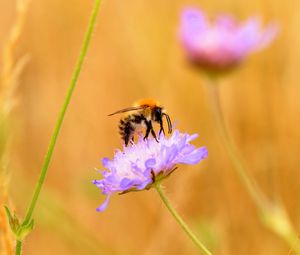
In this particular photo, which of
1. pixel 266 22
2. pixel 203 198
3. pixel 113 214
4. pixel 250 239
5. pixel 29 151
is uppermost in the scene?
pixel 29 151

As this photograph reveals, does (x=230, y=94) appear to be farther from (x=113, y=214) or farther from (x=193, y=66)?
(x=193, y=66)

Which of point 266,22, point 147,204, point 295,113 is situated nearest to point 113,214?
point 147,204

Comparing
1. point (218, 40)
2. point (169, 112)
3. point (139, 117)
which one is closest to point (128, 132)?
point (139, 117)

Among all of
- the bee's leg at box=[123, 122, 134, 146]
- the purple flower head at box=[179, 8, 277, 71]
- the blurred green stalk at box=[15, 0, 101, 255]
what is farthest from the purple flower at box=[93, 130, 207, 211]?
the purple flower head at box=[179, 8, 277, 71]

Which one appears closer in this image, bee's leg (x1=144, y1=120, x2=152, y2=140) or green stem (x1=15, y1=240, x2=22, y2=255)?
green stem (x1=15, y1=240, x2=22, y2=255)

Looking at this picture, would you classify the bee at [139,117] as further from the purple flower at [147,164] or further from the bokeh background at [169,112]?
the bokeh background at [169,112]

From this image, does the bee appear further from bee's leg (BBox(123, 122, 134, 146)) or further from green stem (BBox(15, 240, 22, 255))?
green stem (BBox(15, 240, 22, 255))

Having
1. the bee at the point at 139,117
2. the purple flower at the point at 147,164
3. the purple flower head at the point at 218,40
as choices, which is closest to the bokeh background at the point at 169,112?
the purple flower head at the point at 218,40
